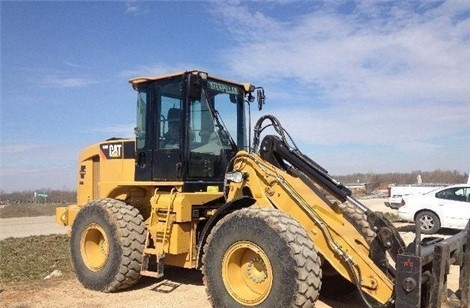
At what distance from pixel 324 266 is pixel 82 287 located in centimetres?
382

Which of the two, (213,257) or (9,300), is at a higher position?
(213,257)

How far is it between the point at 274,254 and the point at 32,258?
7746 mm

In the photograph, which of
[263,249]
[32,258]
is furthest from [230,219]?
[32,258]

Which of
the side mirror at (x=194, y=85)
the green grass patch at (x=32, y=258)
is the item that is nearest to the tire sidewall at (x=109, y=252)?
the green grass patch at (x=32, y=258)

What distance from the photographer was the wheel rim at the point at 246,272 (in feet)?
18.2

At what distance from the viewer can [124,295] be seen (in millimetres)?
7094

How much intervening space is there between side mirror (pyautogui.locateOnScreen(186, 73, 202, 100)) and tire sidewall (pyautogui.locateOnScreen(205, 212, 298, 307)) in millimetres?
2084

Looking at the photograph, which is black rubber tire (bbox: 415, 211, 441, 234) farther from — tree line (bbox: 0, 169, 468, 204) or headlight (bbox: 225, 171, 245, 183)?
tree line (bbox: 0, 169, 468, 204)

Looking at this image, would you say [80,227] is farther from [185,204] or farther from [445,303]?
[445,303]

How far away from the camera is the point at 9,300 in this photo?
273 inches

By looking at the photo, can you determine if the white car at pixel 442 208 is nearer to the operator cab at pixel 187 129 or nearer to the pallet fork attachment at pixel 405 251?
the operator cab at pixel 187 129

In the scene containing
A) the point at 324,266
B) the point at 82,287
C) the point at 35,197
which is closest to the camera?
the point at 324,266

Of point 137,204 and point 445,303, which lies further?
point 137,204

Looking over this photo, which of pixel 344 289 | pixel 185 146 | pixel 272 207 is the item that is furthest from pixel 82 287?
pixel 344 289
